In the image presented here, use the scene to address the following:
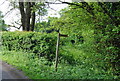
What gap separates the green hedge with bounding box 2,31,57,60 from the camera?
9.86 m

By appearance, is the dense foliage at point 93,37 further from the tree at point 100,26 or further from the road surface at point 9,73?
the road surface at point 9,73

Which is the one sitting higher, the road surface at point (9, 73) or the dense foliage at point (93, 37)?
the dense foliage at point (93, 37)

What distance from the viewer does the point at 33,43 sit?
421 inches

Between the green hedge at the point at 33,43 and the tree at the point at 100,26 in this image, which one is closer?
the tree at the point at 100,26

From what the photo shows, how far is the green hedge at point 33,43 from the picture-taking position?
32.3 feet

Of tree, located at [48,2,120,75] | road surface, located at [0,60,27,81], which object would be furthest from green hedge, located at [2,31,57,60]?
tree, located at [48,2,120,75]

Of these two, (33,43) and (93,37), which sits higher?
(93,37)

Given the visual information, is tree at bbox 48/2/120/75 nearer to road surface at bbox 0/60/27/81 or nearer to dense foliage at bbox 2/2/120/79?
dense foliage at bbox 2/2/120/79

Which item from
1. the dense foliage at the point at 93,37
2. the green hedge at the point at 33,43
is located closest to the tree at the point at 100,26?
the dense foliage at the point at 93,37

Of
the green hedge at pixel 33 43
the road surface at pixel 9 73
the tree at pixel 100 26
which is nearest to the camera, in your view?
the tree at pixel 100 26

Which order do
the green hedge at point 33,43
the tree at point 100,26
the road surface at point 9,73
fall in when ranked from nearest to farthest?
the tree at point 100,26, the road surface at point 9,73, the green hedge at point 33,43

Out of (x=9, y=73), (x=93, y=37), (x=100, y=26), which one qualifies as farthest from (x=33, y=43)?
(x=100, y=26)

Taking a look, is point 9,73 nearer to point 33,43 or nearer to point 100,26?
point 33,43

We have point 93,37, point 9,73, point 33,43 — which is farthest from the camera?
point 33,43
